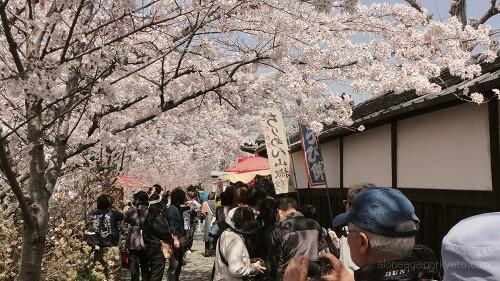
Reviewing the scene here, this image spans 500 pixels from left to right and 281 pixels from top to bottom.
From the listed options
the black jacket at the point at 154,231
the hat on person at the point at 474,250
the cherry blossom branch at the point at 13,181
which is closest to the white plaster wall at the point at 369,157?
the black jacket at the point at 154,231

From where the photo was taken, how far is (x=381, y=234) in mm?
1723

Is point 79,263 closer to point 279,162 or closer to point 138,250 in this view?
point 138,250

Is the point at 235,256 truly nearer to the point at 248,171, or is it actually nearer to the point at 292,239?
the point at 292,239

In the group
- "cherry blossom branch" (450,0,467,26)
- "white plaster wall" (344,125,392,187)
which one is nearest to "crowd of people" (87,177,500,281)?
"white plaster wall" (344,125,392,187)

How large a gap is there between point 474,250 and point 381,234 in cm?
54

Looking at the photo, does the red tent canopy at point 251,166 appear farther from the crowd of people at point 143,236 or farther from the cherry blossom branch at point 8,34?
the cherry blossom branch at point 8,34

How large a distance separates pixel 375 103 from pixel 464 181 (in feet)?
10.4

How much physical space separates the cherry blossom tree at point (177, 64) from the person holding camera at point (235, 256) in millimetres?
1329

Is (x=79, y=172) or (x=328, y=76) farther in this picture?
(x=79, y=172)

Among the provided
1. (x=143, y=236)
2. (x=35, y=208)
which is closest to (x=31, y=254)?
(x=35, y=208)

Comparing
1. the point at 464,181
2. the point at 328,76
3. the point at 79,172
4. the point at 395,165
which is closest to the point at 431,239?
the point at 464,181

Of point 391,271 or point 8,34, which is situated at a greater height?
point 8,34

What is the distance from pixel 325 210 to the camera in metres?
10.1

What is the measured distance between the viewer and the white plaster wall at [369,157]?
280 inches
